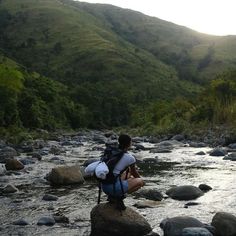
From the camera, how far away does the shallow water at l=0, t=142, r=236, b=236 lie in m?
12.9

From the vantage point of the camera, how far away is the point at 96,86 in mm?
130250

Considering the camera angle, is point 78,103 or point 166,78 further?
point 166,78

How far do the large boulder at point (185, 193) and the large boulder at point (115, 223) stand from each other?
4.55m

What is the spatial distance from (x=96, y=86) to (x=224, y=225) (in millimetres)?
119562

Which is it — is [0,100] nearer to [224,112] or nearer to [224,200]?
[224,112]

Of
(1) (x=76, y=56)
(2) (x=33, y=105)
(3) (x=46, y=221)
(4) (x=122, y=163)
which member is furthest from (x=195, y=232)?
(1) (x=76, y=56)

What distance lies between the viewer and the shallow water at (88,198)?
1292 cm

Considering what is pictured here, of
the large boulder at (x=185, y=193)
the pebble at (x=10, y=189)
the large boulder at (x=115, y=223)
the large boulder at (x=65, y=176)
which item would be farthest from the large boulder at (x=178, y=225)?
the large boulder at (x=65, y=176)

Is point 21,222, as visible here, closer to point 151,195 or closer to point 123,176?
point 123,176

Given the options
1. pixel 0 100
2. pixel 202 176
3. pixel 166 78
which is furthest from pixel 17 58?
pixel 202 176

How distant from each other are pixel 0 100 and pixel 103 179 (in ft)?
169

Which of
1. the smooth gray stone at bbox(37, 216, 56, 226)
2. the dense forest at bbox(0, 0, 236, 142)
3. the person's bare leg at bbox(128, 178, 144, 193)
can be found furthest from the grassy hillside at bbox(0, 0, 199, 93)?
the person's bare leg at bbox(128, 178, 144, 193)

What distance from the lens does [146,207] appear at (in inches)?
588

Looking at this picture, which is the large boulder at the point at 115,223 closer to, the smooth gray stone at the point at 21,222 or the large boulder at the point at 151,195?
the smooth gray stone at the point at 21,222
